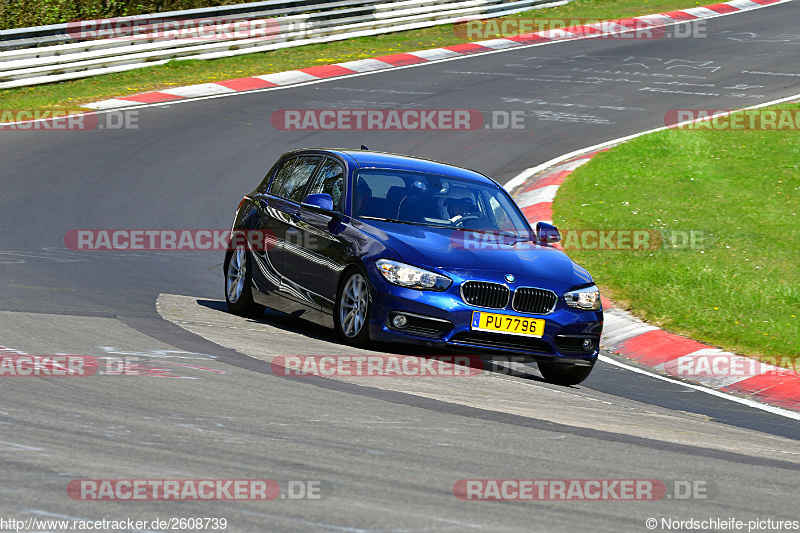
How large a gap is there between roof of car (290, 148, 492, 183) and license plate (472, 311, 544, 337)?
6.74ft

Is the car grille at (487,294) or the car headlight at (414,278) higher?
the car headlight at (414,278)

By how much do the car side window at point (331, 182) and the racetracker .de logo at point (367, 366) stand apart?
1822mm

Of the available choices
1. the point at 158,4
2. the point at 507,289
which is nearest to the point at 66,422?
the point at 507,289

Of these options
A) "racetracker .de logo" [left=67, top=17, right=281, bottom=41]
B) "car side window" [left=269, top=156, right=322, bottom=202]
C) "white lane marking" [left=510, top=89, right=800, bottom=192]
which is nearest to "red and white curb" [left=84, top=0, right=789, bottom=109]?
"racetracker .de logo" [left=67, top=17, right=281, bottom=41]

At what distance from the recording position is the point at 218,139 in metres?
19.4

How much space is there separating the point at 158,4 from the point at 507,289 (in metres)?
22.5

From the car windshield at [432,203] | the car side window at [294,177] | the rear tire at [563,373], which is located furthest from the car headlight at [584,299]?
the car side window at [294,177]

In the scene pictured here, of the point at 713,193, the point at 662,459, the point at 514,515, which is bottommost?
the point at 713,193

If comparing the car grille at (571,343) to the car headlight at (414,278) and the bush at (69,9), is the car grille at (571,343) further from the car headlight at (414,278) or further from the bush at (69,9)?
the bush at (69,9)

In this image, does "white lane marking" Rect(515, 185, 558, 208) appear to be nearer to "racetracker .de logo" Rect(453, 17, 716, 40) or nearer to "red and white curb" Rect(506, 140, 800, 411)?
"red and white curb" Rect(506, 140, 800, 411)

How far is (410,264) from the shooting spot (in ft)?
28.9

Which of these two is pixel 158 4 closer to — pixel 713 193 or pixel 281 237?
pixel 713 193

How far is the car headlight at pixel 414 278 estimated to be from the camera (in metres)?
8.73

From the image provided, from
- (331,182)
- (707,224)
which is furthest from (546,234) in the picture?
(707,224)
